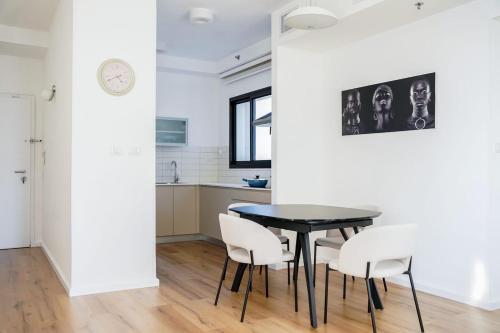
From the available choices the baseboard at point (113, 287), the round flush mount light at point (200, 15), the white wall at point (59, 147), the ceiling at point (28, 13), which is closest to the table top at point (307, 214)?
the baseboard at point (113, 287)

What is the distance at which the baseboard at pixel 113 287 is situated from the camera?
3680 mm

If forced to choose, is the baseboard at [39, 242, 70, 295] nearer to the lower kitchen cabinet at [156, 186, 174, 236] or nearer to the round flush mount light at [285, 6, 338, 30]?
the lower kitchen cabinet at [156, 186, 174, 236]

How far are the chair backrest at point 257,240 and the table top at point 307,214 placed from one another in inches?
5.3

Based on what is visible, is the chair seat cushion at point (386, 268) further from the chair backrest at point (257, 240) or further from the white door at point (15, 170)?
the white door at point (15, 170)

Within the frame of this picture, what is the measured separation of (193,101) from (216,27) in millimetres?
1887

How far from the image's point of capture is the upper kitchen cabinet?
6621mm

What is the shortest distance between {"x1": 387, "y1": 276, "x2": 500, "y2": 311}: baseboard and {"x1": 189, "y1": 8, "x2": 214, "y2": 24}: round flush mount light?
3.23 meters

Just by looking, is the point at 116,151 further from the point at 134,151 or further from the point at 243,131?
the point at 243,131

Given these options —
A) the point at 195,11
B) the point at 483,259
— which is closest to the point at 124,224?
the point at 195,11

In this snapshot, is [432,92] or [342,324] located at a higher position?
[432,92]

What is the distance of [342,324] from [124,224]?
200 cm

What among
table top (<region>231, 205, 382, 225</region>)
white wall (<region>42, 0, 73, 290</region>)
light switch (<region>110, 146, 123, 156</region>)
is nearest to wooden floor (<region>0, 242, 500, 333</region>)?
white wall (<region>42, 0, 73, 290</region>)

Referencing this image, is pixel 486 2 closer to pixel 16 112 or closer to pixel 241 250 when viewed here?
pixel 241 250

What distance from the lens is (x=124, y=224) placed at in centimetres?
389
